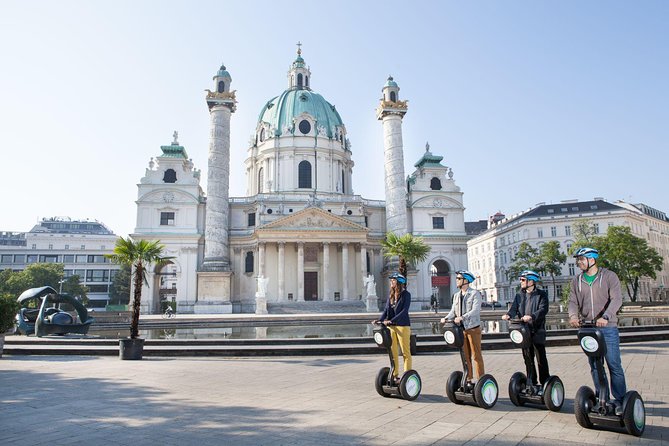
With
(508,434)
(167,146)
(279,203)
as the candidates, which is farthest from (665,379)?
(167,146)

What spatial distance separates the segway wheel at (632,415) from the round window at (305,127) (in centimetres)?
6128

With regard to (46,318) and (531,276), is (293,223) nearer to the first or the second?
(46,318)

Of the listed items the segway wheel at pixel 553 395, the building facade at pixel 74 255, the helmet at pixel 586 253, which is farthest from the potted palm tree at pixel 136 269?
the building facade at pixel 74 255

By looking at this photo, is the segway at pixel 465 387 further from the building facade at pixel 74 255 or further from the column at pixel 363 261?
the building facade at pixel 74 255

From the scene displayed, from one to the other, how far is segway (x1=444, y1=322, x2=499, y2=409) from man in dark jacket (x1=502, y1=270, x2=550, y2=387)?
0.61m

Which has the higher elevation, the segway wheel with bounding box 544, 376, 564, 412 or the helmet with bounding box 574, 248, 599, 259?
the helmet with bounding box 574, 248, 599, 259

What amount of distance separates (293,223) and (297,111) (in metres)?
20.8

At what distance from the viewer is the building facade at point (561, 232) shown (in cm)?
6806

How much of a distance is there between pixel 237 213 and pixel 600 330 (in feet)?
181

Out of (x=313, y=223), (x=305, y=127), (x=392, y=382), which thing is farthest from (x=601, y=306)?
Answer: (x=305, y=127)

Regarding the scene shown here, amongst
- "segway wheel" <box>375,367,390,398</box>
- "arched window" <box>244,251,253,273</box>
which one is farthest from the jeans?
"arched window" <box>244,251,253,273</box>

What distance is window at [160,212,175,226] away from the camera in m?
54.6

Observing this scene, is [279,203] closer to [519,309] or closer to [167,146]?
[167,146]

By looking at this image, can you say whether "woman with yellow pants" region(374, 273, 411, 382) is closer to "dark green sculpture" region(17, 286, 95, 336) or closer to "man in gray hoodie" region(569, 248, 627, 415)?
"man in gray hoodie" region(569, 248, 627, 415)
